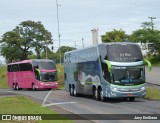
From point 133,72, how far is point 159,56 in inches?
1976

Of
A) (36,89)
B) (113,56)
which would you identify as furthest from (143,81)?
(36,89)

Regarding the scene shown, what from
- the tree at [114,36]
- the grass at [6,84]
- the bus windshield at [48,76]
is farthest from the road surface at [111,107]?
the tree at [114,36]

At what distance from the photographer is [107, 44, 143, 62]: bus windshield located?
26.7m

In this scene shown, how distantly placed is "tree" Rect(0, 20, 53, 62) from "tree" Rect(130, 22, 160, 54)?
42.3 m

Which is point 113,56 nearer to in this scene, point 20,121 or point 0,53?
point 20,121

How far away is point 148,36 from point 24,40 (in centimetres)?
4799

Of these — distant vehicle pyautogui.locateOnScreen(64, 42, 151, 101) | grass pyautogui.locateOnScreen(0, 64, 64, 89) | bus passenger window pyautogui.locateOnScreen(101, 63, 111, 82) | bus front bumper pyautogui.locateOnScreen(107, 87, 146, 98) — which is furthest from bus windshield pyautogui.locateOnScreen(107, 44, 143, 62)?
grass pyautogui.locateOnScreen(0, 64, 64, 89)

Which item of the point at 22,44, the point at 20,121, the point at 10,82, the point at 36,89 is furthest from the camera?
the point at 22,44

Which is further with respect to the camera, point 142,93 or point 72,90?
point 72,90

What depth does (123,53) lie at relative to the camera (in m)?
26.8

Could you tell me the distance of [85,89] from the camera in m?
31.2

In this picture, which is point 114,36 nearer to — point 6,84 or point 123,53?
point 6,84

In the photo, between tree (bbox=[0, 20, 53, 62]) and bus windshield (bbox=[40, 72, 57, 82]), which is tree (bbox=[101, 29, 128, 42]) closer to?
tree (bbox=[0, 20, 53, 62])

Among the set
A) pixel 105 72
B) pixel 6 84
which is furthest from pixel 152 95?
pixel 6 84
